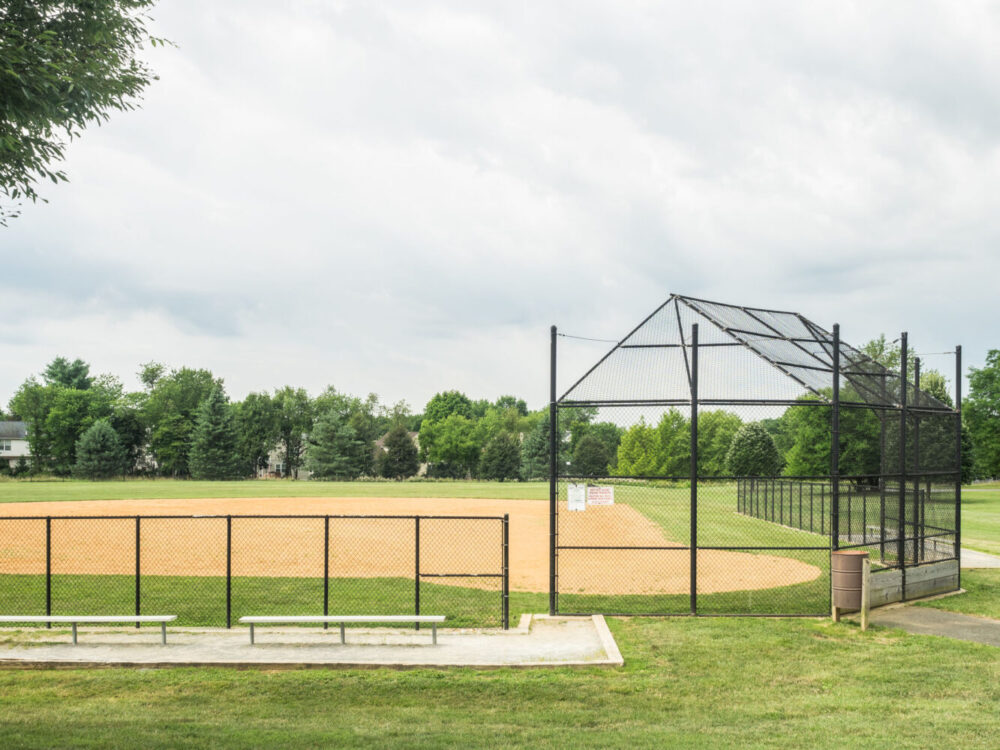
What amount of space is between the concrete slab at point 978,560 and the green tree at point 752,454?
16429 millimetres

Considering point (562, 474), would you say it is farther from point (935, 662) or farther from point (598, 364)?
point (935, 662)

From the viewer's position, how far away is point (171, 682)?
29.3ft

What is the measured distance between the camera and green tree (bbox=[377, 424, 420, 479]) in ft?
262

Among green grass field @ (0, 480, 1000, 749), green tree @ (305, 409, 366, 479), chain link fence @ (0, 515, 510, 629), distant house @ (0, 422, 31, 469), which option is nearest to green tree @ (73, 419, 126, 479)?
green tree @ (305, 409, 366, 479)

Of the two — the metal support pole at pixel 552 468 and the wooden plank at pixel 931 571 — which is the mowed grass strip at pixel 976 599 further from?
the metal support pole at pixel 552 468

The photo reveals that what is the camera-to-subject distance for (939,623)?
39.9 feet

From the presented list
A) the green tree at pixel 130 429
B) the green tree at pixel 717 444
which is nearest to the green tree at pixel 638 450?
the green tree at pixel 717 444

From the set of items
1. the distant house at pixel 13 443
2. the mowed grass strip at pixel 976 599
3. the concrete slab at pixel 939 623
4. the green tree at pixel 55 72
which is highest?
the green tree at pixel 55 72

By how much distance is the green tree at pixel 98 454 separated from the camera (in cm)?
7400

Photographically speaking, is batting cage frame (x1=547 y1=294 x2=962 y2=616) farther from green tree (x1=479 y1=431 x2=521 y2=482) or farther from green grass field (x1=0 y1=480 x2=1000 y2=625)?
green tree (x1=479 y1=431 x2=521 y2=482)

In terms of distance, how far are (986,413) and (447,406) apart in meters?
76.5

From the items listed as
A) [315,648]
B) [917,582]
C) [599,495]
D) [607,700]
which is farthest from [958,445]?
[315,648]

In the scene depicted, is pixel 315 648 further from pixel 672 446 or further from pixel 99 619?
pixel 672 446

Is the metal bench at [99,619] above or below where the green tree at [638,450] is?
below
